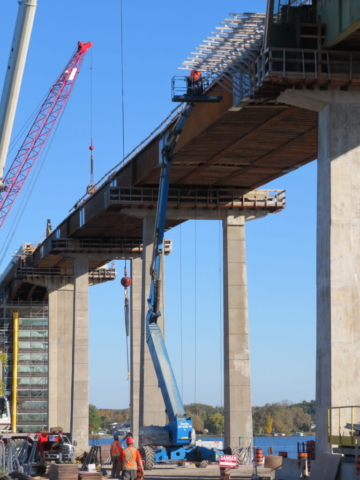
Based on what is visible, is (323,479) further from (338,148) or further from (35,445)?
(35,445)

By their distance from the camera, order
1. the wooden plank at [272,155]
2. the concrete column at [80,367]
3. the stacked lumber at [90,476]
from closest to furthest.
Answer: the stacked lumber at [90,476] < the wooden plank at [272,155] < the concrete column at [80,367]

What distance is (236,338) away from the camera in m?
66.3

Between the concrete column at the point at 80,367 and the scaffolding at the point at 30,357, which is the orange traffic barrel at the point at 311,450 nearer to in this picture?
the concrete column at the point at 80,367

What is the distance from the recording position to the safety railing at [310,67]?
126 ft

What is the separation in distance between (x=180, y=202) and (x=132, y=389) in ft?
62.3

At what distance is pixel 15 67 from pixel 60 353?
81651 mm

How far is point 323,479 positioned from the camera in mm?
33625

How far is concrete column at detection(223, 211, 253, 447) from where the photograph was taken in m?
65.2

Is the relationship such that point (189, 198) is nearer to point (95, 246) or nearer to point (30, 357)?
point (95, 246)

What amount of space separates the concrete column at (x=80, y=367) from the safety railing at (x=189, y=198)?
69.5 ft

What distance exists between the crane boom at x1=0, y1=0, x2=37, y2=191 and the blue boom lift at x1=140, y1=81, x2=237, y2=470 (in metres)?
14.7

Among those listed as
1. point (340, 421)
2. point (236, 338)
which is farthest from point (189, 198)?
point (340, 421)

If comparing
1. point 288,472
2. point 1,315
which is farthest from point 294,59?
point 1,315

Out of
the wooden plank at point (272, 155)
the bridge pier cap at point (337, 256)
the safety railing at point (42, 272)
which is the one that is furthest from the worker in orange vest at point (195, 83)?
the safety railing at point (42, 272)
